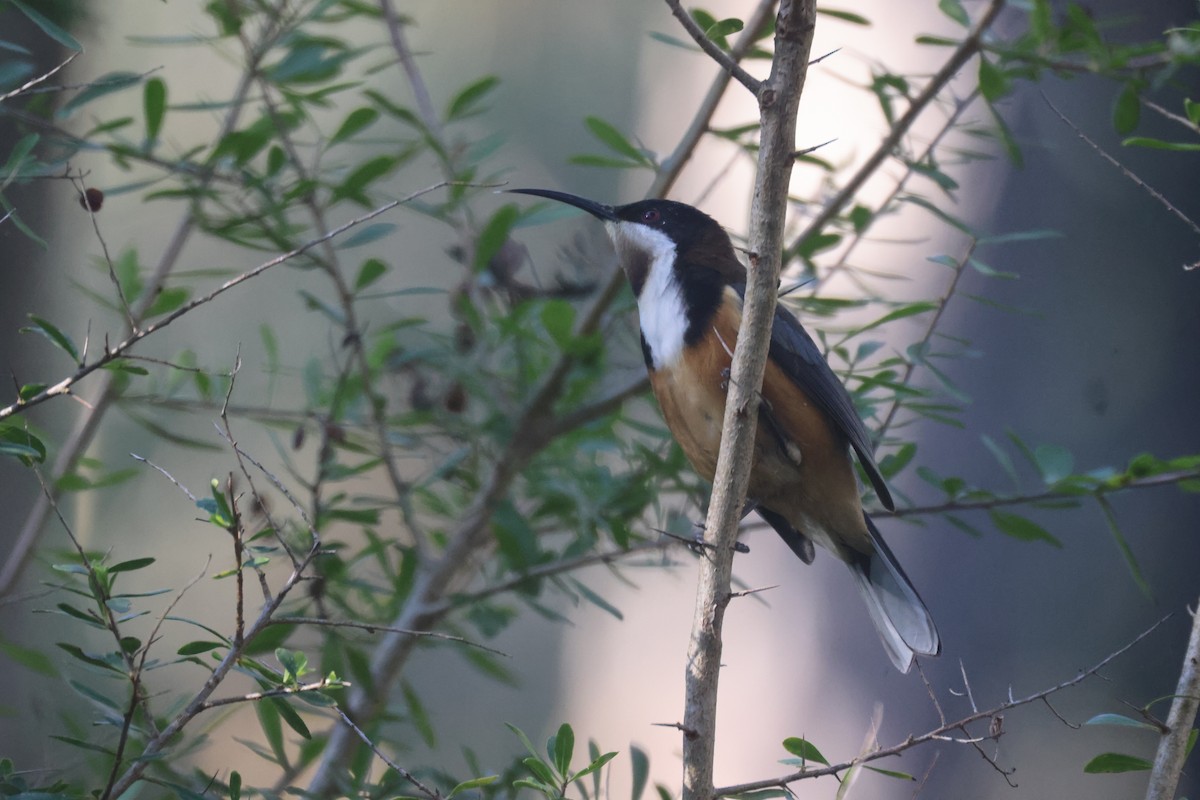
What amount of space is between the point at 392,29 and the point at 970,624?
204 centimetres

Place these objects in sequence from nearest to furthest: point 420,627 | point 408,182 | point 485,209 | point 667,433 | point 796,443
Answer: point 796,443, point 420,627, point 667,433, point 485,209, point 408,182

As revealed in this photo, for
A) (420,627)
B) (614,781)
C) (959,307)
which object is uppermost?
(959,307)

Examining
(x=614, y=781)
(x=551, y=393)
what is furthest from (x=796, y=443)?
(x=614, y=781)

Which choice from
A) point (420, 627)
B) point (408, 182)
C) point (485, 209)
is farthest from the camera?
point (408, 182)

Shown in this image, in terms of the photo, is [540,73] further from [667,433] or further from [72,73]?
[667,433]

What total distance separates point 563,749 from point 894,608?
1.13m

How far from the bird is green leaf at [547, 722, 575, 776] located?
0.86m

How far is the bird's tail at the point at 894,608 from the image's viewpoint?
87.0 inches

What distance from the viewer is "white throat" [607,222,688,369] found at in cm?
224

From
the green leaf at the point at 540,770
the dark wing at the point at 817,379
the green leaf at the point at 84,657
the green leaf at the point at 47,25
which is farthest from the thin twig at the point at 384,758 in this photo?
the dark wing at the point at 817,379

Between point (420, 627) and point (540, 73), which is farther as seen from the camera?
point (540, 73)

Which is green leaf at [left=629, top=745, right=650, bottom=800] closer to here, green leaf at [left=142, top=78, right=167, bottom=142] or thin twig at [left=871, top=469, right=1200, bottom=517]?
thin twig at [left=871, top=469, right=1200, bottom=517]

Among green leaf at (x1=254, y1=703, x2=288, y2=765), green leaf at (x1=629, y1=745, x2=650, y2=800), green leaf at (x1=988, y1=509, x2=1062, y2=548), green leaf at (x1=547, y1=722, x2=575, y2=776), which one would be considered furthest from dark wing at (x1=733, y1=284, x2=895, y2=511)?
green leaf at (x1=254, y1=703, x2=288, y2=765)

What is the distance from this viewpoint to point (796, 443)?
2244 mm
